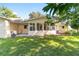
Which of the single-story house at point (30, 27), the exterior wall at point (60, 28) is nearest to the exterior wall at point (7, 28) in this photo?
the single-story house at point (30, 27)

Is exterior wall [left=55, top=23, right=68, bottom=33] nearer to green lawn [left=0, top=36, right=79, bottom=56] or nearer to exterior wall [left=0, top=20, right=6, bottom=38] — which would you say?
green lawn [left=0, top=36, right=79, bottom=56]

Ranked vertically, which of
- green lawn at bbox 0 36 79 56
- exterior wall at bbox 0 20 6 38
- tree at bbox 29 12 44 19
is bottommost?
green lawn at bbox 0 36 79 56

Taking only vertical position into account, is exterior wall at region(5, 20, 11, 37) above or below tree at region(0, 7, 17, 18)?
below

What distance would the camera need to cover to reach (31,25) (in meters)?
2.30

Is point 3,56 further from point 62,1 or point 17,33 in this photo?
point 62,1

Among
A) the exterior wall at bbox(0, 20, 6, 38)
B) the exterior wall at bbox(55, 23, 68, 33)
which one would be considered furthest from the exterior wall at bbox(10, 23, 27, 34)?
the exterior wall at bbox(55, 23, 68, 33)

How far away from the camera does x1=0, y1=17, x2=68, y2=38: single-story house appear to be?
2.28m

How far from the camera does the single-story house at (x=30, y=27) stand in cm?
228

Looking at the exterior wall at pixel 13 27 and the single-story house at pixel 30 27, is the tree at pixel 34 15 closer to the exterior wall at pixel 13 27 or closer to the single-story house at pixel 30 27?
the single-story house at pixel 30 27

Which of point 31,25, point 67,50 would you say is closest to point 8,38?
point 31,25

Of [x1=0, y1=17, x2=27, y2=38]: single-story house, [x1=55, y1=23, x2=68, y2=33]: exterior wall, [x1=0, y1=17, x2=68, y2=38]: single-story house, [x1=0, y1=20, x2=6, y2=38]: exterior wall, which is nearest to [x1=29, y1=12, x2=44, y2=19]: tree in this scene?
[x1=0, y1=17, x2=68, y2=38]: single-story house

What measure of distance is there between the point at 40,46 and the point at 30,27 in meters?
0.28

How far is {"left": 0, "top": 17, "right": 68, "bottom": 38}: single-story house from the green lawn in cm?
8

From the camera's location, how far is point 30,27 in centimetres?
231
